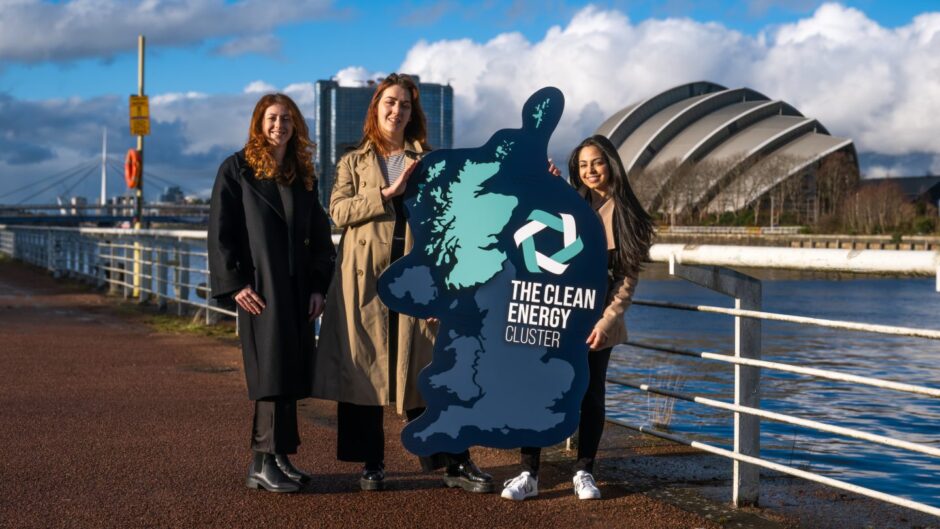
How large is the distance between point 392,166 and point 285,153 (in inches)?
19.5

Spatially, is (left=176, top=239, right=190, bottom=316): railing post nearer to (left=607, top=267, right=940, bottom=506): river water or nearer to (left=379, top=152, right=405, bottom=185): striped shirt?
(left=607, top=267, right=940, bottom=506): river water

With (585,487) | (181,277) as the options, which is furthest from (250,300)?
(181,277)

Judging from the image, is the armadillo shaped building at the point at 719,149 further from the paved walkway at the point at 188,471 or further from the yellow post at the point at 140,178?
the paved walkway at the point at 188,471

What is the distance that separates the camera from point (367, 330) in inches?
160

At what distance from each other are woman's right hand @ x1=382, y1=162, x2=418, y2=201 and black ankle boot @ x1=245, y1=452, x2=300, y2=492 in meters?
1.19

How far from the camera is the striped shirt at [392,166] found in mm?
4129

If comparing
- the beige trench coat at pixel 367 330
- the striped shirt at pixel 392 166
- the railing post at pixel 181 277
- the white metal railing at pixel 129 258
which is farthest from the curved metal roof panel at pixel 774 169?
the beige trench coat at pixel 367 330

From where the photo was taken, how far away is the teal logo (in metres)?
3.79

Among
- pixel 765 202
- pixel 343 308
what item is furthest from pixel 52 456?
pixel 765 202

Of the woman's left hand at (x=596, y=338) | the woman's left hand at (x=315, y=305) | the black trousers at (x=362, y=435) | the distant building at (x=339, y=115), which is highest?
the distant building at (x=339, y=115)

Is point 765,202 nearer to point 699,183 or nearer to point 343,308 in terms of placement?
point 699,183

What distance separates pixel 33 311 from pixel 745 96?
79.0 meters

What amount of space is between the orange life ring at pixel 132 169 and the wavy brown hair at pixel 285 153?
13.0 m

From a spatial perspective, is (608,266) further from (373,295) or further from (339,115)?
(339,115)
